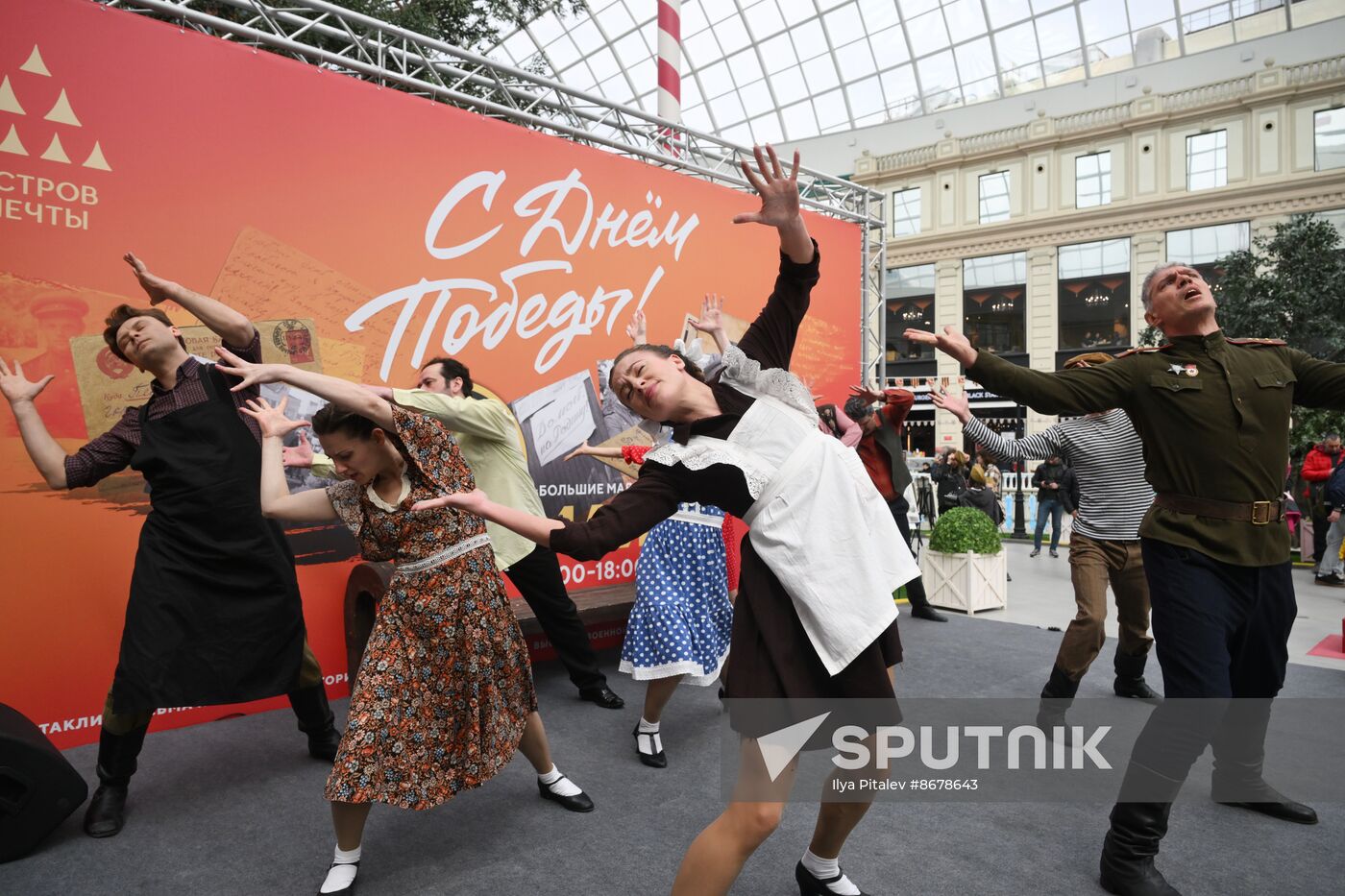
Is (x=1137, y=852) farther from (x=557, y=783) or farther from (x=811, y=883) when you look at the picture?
(x=557, y=783)

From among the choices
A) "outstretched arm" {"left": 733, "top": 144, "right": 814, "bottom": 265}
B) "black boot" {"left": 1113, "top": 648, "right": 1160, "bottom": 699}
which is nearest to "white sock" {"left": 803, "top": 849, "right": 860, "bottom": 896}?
"outstretched arm" {"left": 733, "top": 144, "right": 814, "bottom": 265}

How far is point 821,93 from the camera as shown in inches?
845

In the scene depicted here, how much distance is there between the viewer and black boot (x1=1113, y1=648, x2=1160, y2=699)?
160 inches

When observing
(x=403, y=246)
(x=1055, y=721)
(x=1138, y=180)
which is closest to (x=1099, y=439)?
(x=1055, y=721)

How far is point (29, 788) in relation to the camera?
7.93ft

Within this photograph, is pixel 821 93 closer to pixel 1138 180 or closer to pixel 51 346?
pixel 1138 180

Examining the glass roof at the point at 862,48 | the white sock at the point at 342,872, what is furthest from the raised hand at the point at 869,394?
the glass roof at the point at 862,48

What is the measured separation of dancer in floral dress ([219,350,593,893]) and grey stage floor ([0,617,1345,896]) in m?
0.36

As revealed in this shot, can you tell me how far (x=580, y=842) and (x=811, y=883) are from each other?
80cm

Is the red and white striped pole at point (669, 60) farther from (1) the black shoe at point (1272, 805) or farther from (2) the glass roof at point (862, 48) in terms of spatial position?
(2) the glass roof at point (862, 48)

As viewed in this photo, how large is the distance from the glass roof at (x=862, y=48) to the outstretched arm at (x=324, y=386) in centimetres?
1718

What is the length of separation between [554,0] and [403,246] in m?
5.39

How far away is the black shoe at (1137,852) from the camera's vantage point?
2184mm

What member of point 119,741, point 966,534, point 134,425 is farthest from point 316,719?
point 966,534
